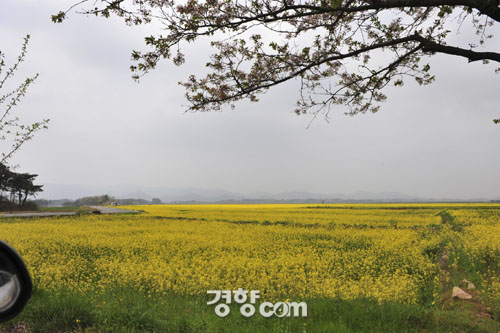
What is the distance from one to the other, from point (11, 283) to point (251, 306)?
5.23 meters

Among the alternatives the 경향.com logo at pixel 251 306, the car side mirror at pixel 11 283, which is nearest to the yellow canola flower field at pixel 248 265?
the 경향.com logo at pixel 251 306

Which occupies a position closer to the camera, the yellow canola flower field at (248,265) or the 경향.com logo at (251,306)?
the 경향.com logo at (251,306)

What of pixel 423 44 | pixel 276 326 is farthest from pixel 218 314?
pixel 423 44

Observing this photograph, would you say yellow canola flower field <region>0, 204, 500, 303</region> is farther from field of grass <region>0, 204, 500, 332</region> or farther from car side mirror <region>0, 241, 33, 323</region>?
car side mirror <region>0, 241, 33, 323</region>

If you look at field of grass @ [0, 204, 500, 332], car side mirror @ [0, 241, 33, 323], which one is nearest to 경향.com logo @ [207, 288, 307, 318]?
field of grass @ [0, 204, 500, 332]

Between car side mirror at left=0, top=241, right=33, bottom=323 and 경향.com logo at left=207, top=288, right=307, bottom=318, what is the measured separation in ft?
15.3

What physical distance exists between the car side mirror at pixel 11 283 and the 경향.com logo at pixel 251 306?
4.66 metres

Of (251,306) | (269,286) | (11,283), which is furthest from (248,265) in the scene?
(11,283)

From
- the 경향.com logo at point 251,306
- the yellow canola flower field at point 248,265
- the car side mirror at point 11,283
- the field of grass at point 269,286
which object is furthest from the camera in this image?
the yellow canola flower field at point 248,265

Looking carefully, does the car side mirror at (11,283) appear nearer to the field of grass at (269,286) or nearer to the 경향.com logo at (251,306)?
the field of grass at (269,286)

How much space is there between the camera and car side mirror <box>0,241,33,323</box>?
1249mm

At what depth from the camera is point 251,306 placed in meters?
5.92

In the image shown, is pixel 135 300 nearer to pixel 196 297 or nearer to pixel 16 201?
pixel 196 297

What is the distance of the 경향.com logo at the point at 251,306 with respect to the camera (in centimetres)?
554
